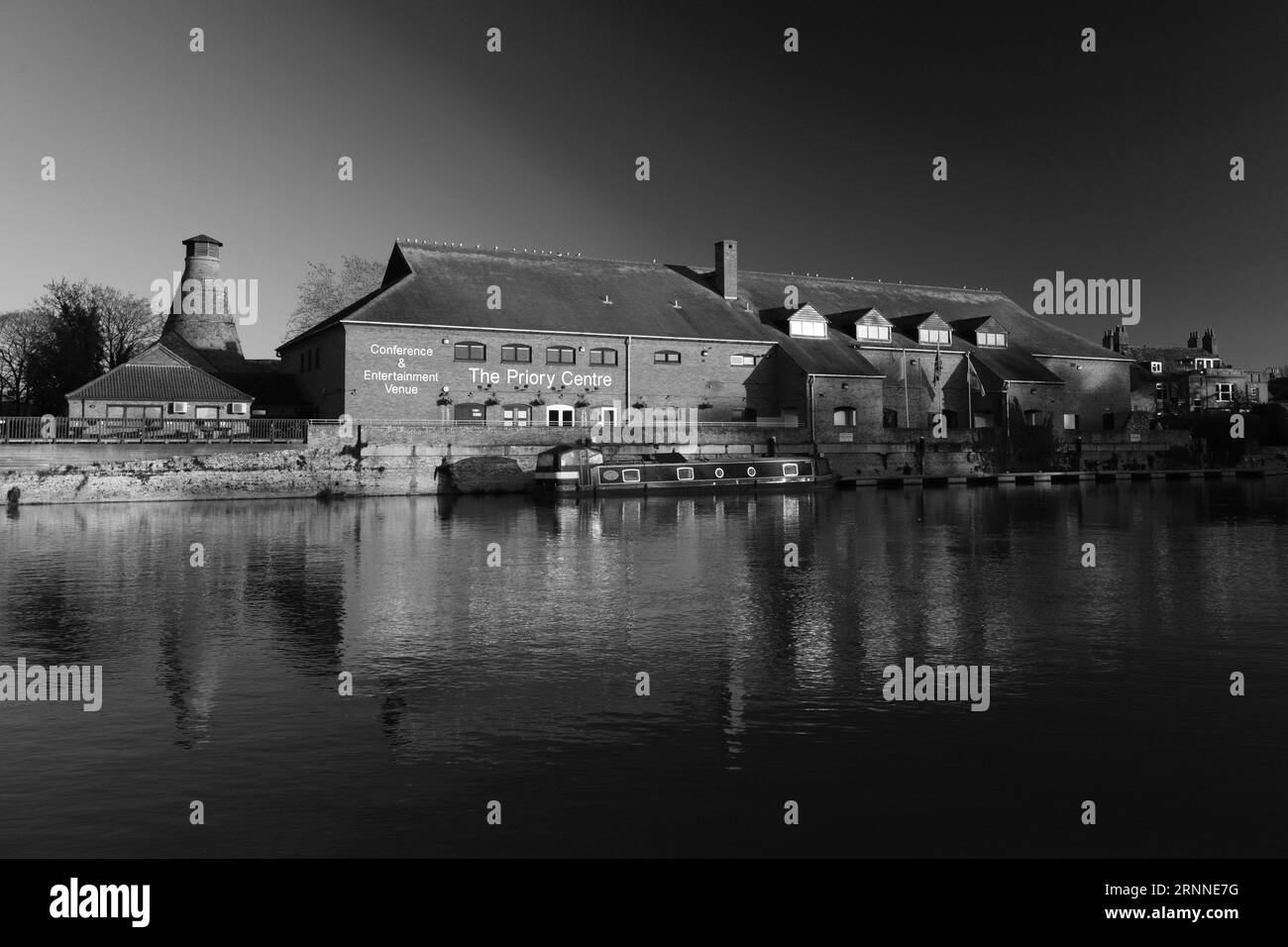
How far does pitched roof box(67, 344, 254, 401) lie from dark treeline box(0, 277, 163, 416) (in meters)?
20.9

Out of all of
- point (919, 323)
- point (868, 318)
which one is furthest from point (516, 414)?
point (919, 323)

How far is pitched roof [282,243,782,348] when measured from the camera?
4909 cm

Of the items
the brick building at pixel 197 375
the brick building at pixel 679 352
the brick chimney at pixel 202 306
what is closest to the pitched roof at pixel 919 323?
the brick building at pixel 679 352

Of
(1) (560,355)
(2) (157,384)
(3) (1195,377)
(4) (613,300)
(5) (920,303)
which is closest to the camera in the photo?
(2) (157,384)

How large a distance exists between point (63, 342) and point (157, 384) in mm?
29022

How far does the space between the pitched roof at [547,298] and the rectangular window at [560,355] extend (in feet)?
3.41

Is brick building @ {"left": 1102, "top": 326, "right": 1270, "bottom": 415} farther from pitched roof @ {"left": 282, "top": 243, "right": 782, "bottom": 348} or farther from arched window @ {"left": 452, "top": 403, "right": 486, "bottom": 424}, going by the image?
arched window @ {"left": 452, "top": 403, "right": 486, "bottom": 424}

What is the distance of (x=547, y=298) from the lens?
52.9 meters

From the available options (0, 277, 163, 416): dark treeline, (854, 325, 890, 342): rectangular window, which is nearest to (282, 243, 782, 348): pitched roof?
(854, 325, 890, 342): rectangular window

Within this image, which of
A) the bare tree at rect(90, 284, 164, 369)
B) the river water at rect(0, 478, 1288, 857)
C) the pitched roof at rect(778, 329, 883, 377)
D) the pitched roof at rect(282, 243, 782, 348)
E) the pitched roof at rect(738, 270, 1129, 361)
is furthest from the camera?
the bare tree at rect(90, 284, 164, 369)

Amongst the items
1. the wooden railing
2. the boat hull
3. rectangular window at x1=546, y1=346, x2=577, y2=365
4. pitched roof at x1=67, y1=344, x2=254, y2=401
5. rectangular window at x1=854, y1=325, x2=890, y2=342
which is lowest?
the boat hull

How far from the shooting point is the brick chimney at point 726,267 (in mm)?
59250

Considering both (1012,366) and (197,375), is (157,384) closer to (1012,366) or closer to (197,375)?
(197,375)
